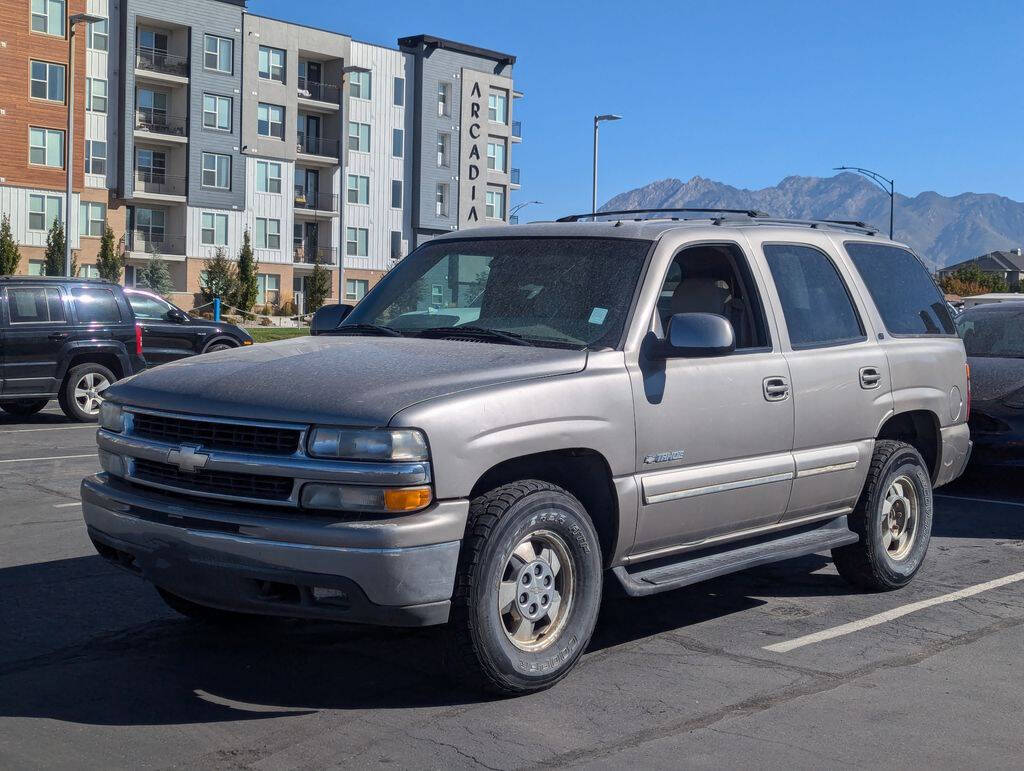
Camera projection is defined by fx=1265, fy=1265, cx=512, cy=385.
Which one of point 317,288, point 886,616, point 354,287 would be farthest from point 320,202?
point 886,616

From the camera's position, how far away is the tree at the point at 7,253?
5116cm

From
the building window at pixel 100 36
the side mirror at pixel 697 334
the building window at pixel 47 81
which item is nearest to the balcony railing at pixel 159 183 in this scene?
the building window at pixel 100 36

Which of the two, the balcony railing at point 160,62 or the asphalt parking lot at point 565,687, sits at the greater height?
the balcony railing at point 160,62

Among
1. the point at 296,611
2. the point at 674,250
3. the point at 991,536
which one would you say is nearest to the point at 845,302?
the point at 674,250

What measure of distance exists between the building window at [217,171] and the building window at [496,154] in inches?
690

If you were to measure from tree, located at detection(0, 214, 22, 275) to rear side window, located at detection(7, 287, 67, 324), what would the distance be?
37673 millimetres

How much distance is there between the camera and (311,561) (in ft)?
14.7

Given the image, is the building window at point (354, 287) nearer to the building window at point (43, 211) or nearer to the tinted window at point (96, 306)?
the building window at point (43, 211)

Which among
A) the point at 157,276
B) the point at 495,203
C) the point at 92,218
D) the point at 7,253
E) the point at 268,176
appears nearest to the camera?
the point at 7,253

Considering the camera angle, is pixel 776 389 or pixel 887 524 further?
pixel 887 524

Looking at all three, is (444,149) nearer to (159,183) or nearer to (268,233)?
(268,233)

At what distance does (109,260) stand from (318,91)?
54.0 ft

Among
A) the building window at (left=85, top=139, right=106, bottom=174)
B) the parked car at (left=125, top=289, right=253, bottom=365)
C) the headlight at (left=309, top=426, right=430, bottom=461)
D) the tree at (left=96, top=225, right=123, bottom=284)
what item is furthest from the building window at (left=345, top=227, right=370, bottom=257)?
the headlight at (left=309, top=426, right=430, bottom=461)

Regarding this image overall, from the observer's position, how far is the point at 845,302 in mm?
6961
